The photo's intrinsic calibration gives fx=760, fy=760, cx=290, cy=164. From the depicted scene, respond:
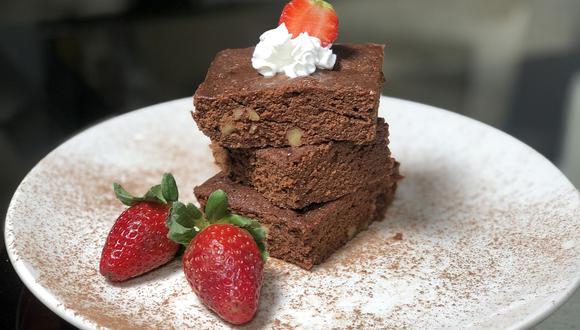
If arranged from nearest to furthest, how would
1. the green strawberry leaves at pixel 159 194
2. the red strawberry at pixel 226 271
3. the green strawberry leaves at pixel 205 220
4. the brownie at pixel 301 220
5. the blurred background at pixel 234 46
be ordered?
the red strawberry at pixel 226 271 → the green strawberry leaves at pixel 205 220 → the green strawberry leaves at pixel 159 194 → the brownie at pixel 301 220 → the blurred background at pixel 234 46

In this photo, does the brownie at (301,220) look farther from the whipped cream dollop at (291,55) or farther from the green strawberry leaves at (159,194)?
the whipped cream dollop at (291,55)

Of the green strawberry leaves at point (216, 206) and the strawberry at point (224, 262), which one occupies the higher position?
the green strawberry leaves at point (216, 206)

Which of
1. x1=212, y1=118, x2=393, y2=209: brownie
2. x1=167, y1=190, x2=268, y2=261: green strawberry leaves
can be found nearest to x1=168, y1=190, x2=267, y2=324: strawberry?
x1=167, y1=190, x2=268, y2=261: green strawberry leaves

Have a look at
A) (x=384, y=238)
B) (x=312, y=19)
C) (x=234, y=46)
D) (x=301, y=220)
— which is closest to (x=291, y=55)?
(x=312, y=19)

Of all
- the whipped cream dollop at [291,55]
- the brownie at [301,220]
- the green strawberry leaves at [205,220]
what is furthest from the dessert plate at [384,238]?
the whipped cream dollop at [291,55]

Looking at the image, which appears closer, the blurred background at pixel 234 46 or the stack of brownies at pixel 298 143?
the stack of brownies at pixel 298 143

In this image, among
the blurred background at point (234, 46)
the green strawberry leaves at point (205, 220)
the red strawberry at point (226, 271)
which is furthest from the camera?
the blurred background at point (234, 46)

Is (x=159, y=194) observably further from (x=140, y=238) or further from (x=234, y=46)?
(x=234, y=46)
